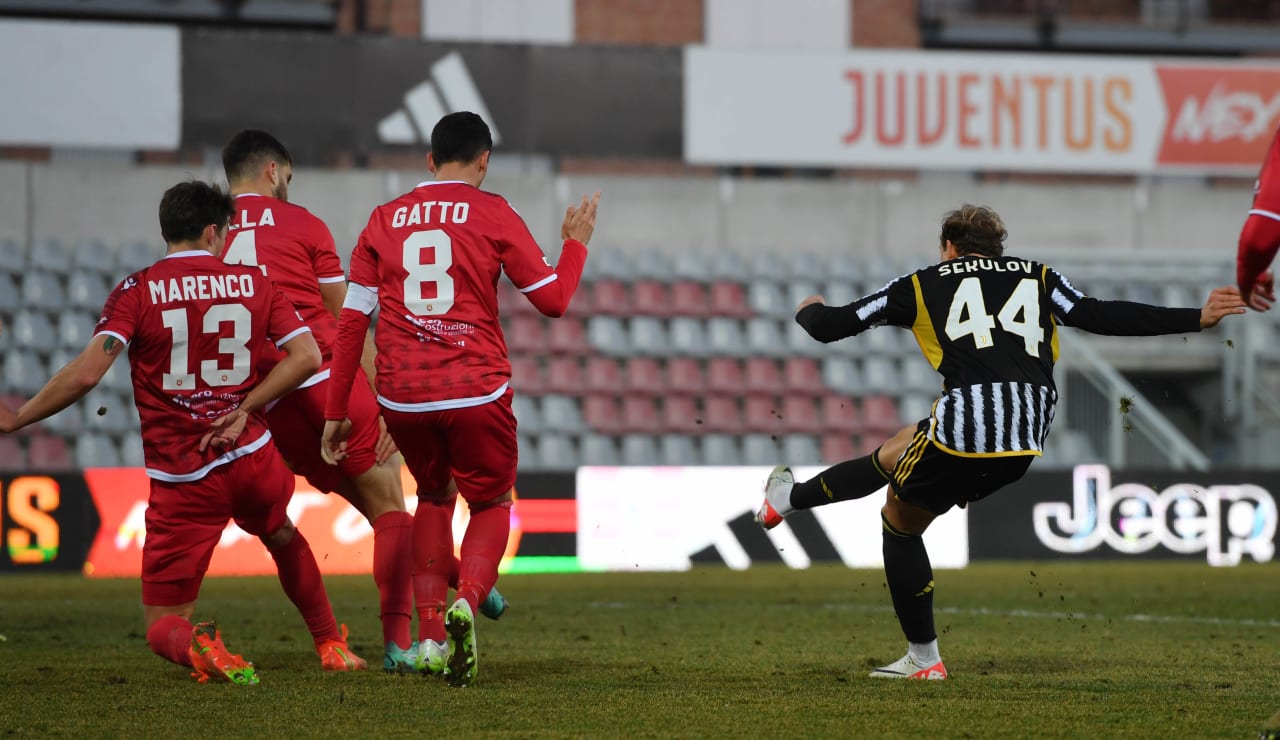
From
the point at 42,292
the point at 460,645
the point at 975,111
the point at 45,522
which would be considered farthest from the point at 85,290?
the point at 460,645

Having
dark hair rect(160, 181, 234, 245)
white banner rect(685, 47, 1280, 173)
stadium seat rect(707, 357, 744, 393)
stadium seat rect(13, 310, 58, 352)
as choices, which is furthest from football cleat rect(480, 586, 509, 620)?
white banner rect(685, 47, 1280, 173)

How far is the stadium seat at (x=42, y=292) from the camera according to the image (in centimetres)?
1641

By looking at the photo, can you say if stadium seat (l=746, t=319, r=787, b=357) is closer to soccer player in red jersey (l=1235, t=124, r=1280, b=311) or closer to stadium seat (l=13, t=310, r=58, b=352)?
stadium seat (l=13, t=310, r=58, b=352)

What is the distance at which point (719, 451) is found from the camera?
16.5 m

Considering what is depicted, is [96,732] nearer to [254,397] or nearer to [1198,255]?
[254,397]

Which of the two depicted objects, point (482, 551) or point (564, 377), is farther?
point (564, 377)

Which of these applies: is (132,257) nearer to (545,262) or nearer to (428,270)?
(428,270)

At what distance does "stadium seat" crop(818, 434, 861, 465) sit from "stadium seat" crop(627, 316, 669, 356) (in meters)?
1.98

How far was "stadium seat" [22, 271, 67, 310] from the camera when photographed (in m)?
16.4

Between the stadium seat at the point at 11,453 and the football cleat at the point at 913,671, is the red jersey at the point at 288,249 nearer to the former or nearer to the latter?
the football cleat at the point at 913,671

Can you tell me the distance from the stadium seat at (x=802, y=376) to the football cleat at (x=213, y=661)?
12043mm

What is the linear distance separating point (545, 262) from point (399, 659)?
5.30 feet

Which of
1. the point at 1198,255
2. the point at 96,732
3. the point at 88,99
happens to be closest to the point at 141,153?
the point at 88,99

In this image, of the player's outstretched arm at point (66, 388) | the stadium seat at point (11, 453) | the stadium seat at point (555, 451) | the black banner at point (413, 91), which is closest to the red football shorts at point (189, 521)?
the player's outstretched arm at point (66, 388)
